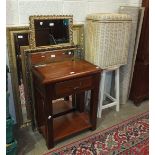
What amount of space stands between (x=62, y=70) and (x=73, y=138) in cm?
75

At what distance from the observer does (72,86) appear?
173 cm

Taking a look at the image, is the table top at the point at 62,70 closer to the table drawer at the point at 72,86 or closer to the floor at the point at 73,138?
the table drawer at the point at 72,86

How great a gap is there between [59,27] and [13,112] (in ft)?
3.30

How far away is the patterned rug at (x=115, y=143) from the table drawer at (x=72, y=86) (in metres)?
0.57

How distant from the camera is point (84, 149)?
1.87m

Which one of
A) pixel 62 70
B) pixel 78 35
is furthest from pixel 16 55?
pixel 78 35

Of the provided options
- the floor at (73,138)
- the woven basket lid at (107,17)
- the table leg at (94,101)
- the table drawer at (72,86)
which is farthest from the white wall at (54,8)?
the table leg at (94,101)

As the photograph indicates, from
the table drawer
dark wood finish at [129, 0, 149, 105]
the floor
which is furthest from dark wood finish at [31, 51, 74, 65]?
dark wood finish at [129, 0, 149, 105]

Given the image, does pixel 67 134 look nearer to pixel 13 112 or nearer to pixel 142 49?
pixel 13 112

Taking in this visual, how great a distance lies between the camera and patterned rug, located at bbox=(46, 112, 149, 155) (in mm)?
1847

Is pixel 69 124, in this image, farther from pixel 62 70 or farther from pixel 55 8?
pixel 55 8

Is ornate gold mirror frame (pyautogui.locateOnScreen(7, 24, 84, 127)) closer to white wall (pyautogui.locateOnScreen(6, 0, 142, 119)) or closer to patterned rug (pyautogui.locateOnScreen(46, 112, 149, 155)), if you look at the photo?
white wall (pyautogui.locateOnScreen(6, 0, 142, 119))

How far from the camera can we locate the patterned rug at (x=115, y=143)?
185 cm
